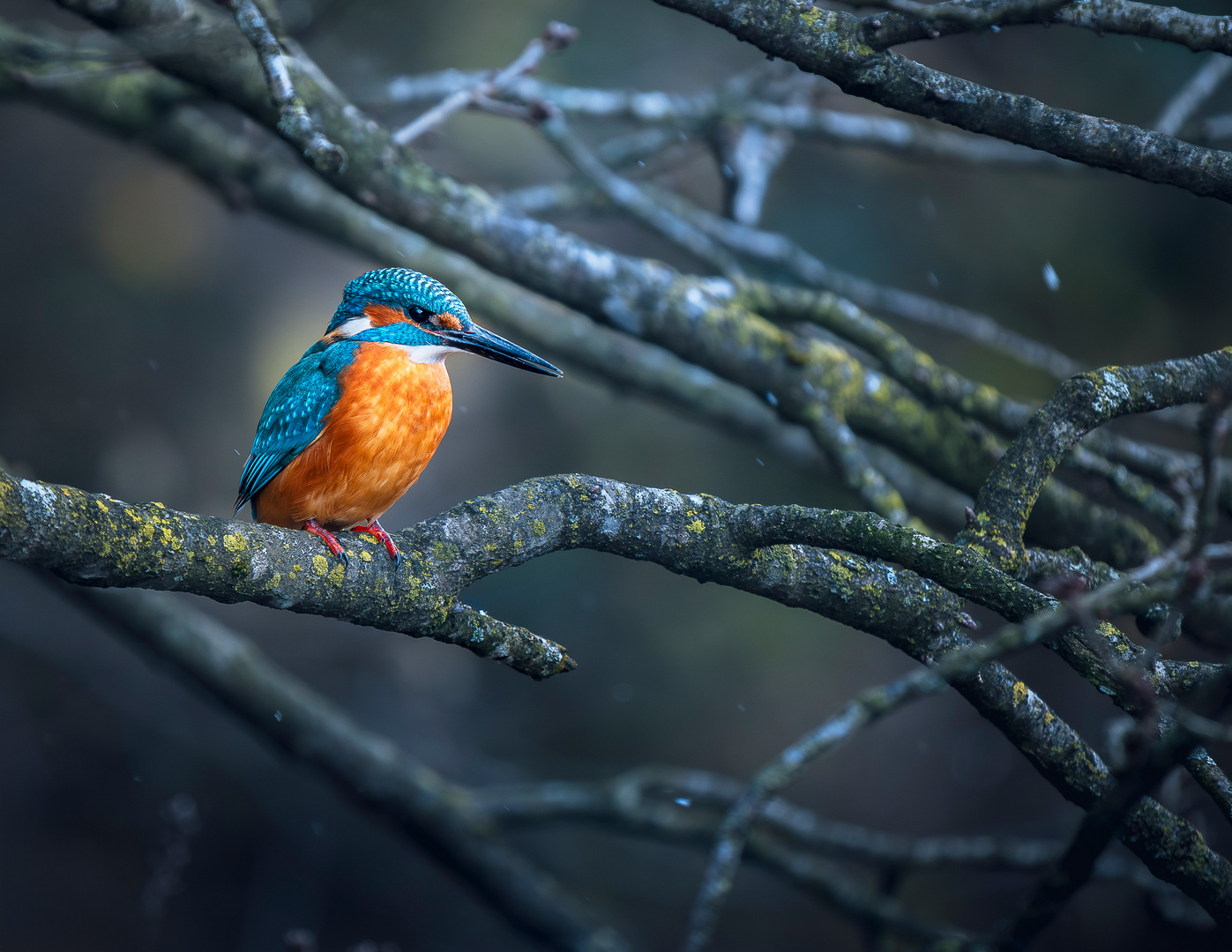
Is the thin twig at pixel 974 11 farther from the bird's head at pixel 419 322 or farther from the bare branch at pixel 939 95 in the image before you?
the bird's head at pixel 419 322

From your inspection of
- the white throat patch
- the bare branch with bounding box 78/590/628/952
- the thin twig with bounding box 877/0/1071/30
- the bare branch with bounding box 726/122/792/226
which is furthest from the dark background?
the thin twig with bounding box 877/0/1071/30

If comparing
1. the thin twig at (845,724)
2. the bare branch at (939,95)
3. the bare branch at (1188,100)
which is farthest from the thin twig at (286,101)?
the bare branch at (1188,100)

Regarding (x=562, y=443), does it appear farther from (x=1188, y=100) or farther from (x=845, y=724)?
(x=845, y=724)

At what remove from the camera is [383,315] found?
245 cm

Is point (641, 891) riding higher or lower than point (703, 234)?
lower

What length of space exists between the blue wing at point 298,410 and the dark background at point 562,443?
2897mm

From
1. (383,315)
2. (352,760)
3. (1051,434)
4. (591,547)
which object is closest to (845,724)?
(591,547)

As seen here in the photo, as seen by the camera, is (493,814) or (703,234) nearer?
(493,814)

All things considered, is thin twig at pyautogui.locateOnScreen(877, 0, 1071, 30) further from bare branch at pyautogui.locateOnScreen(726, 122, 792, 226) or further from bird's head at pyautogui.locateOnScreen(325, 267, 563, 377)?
bare branch at pyautogui.locateOnScreen(726, 122, 792, 226)

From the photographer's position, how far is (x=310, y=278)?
5.86 metres

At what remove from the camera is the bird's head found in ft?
7.52

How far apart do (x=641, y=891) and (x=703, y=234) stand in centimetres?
367

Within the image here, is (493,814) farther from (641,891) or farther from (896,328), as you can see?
(896,328)

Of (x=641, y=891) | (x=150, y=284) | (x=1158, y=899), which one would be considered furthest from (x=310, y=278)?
(x=1158, y=899)
